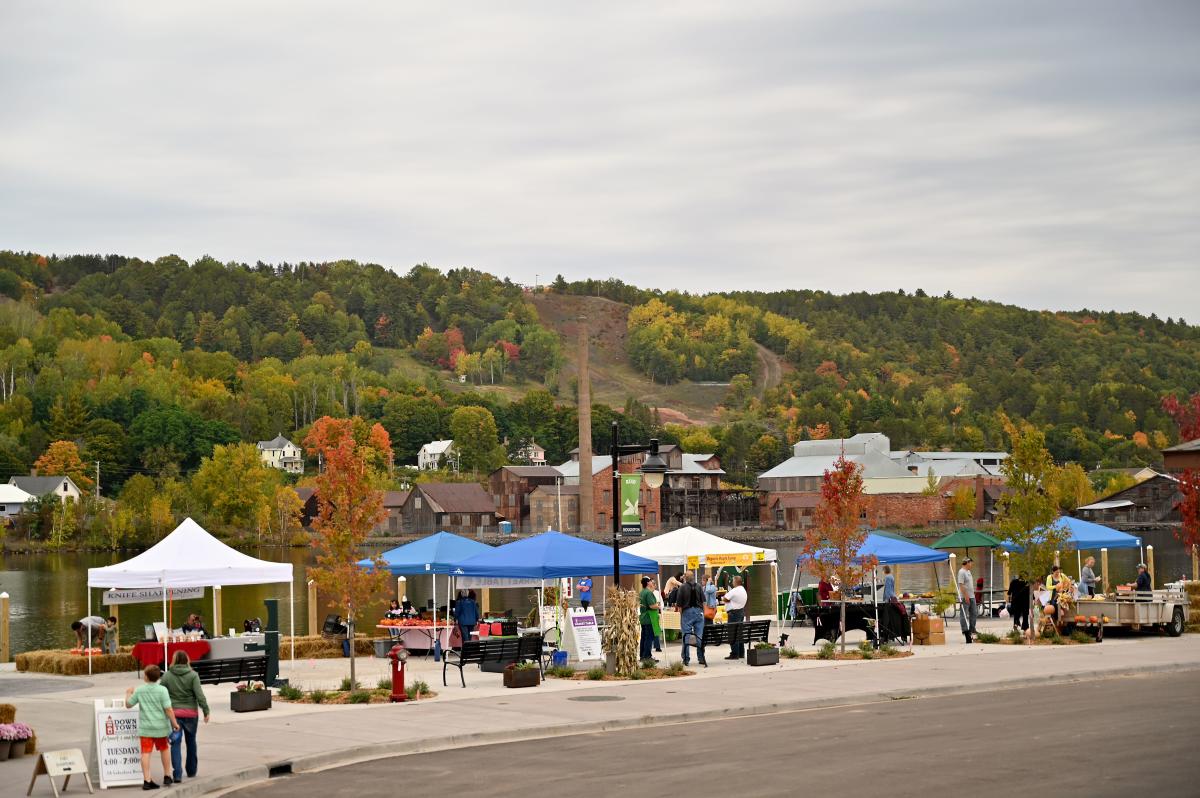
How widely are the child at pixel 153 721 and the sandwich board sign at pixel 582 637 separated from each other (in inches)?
499

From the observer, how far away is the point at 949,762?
1659 centimetres

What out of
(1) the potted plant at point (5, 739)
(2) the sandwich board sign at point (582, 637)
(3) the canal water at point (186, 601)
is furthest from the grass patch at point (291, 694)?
(3) the canal water at point (186, 601)

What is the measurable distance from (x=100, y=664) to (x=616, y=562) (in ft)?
36.2

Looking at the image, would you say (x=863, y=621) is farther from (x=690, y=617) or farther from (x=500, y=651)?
(x=500, y=651)

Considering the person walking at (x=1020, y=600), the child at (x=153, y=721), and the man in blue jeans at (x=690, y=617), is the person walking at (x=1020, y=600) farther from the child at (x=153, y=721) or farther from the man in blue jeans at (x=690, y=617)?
the child at (x=153, y=721)

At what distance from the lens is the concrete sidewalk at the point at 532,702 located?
62.5ft

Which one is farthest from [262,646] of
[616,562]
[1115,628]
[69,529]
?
[69,529]

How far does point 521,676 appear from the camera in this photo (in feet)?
86.9

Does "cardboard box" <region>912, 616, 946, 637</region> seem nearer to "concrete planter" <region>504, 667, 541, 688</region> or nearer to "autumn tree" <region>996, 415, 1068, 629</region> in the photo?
"autumn tree" <region>996, 415, 1068, 629</region>

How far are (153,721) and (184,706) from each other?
734 mm

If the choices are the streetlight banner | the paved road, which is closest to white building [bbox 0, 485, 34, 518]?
the streetlight banner

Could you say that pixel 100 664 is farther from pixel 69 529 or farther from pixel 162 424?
pixel 162 424

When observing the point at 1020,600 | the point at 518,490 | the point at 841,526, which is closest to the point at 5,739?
the point at 841,526

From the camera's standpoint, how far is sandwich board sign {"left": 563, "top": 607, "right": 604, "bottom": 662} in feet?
94.1
